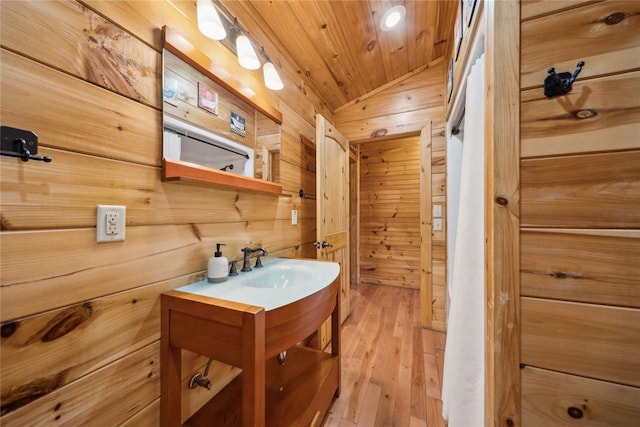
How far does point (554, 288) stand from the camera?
26.1 inches

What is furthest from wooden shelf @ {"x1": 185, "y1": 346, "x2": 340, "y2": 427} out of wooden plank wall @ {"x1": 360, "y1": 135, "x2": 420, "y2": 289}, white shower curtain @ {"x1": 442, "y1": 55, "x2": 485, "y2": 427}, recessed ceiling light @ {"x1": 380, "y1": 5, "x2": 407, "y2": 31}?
wooden plank wall @ {"x1": 360, "y1": 135, "x2": 420, "y2": 289}

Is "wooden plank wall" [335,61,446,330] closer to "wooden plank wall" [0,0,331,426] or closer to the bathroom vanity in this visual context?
the bathroom vanity

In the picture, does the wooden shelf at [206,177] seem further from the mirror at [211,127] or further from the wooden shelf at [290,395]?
the wooden shelf at [290,395]

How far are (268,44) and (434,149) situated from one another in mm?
1685

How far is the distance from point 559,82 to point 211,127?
1.32m

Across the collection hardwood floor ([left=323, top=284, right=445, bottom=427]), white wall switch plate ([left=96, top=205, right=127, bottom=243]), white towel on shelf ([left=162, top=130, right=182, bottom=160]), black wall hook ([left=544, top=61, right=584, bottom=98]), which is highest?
black wall hook ([left=544, top=61, right=584, bottom=98])

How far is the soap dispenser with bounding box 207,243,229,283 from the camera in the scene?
103 centimetres

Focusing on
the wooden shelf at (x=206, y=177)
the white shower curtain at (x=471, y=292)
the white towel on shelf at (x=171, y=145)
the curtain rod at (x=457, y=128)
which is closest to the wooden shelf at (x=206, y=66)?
the white towel on shelf at (x=171, y=145)

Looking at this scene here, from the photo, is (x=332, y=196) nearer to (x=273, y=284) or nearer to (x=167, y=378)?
(x=273, y=284)

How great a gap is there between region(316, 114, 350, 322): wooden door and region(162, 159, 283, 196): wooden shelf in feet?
1.97

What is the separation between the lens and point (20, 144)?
0.57 metres

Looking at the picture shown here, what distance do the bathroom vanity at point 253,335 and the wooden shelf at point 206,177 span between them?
0.46 metres

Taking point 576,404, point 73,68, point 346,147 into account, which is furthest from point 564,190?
point 346,147

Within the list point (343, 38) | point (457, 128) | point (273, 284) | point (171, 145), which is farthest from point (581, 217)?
point (343, 38)
